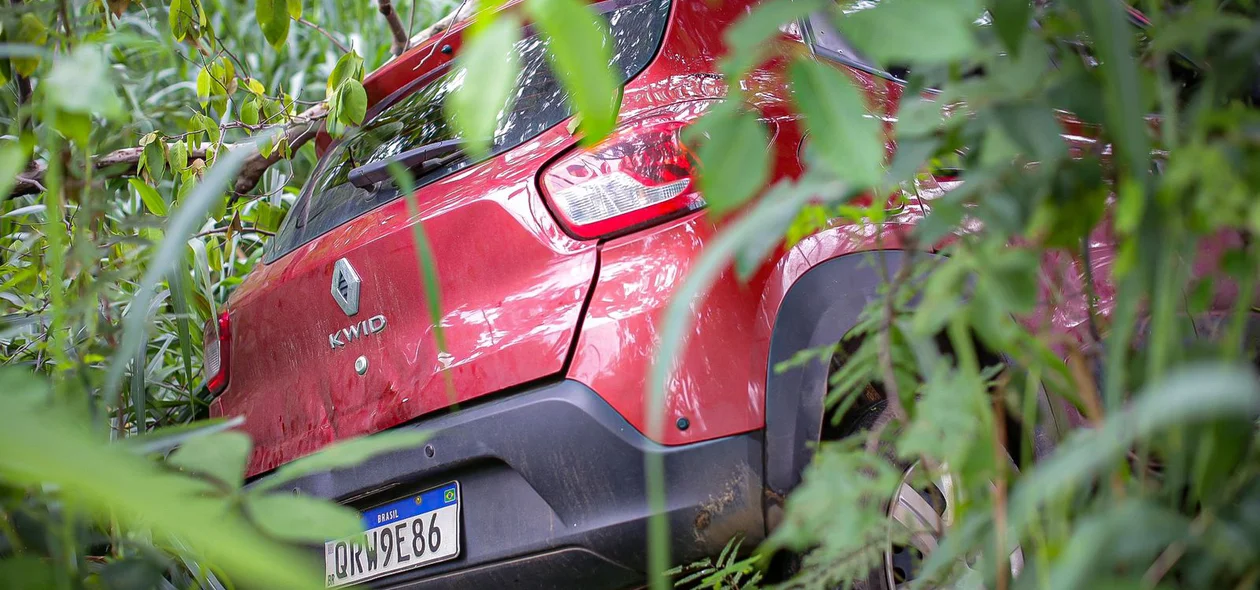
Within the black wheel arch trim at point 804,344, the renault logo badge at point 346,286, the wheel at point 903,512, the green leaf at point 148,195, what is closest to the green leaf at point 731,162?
the black wheel arch trim at point 804,344

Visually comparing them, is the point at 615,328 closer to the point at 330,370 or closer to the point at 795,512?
the point at 330,370

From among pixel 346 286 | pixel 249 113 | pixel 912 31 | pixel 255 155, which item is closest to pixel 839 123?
pixel 912 31

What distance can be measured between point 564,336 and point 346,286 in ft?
1.96

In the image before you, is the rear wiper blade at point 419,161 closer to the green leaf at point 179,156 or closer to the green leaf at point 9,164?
the green leaf at point 179,156

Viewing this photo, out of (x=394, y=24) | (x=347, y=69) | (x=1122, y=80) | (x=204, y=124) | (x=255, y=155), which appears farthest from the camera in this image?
(x=394, y=24)

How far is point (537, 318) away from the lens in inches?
68.7

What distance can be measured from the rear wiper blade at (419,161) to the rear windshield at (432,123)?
0.07 feet

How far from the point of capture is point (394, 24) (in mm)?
3414

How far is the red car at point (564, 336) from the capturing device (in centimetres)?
160

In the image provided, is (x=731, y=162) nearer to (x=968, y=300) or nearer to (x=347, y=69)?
(x=968, y=300)

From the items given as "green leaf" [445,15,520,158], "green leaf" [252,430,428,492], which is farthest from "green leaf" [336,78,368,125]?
"green leaf" [445,15,520,158]

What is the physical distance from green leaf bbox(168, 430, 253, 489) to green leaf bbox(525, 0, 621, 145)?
17.2 inches

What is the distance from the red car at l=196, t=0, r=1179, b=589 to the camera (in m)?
1.60

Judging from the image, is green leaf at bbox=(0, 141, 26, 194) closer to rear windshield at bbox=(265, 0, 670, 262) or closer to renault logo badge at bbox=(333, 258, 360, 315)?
rear windshield at bbox=(265, 0, 670, 262)
